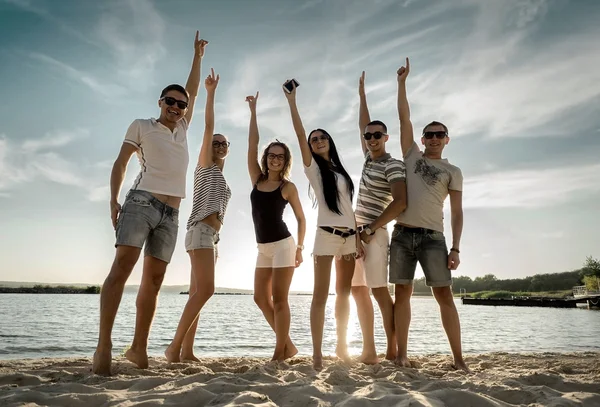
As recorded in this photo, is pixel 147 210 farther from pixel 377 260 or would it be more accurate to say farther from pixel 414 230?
Result: pixel 414 230

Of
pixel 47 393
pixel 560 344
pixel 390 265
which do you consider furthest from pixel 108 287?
pixel 560 344

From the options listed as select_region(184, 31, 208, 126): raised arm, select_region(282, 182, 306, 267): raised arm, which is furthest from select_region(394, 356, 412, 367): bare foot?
select_region(184, 31, 208, 126): raised arm

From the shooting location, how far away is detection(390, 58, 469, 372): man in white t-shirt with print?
4.61 metres

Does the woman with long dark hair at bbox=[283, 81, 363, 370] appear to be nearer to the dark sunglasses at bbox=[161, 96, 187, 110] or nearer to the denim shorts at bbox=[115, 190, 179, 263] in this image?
the dark sunglasses at bbox=[161, 96, 187, 110]

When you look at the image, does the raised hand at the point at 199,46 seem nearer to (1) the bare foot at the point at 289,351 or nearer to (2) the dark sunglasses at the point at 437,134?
(2) the dark sunglasses at the point at 437,134

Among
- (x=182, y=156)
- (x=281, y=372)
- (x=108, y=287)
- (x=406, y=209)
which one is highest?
(x=182, y=156)

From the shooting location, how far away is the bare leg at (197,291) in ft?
15.7

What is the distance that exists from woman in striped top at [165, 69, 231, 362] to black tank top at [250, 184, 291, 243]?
1.57 feet

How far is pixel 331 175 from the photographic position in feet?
15.5

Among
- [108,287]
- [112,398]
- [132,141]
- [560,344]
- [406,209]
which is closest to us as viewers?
[112,398]

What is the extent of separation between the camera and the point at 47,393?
9.37ft

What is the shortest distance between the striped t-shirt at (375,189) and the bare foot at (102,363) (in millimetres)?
2919

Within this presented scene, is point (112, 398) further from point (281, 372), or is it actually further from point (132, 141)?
point (132, 141)

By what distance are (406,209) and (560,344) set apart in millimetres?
11871
